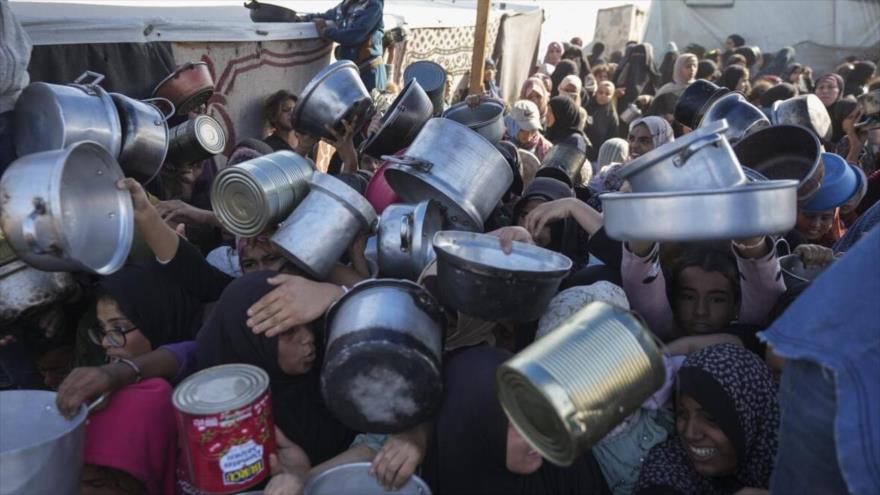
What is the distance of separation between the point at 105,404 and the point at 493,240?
132cm

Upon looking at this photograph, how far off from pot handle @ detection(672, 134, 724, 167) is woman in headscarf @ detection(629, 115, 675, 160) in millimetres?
2982

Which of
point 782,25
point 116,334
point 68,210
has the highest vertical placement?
point 68,210

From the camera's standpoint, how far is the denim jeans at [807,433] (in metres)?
1.31

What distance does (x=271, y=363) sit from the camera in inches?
89.7

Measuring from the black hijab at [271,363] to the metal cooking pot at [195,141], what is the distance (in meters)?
1.59

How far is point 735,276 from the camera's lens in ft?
8.69

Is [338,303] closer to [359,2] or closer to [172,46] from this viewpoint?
[172,46]

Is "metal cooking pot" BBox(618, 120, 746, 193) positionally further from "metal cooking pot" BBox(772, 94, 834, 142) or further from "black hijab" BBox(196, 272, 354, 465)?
"metal cooking pot" BBox(772, 94, 834, 142)

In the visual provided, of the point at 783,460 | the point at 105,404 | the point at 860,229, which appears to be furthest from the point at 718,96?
the point at 105,404

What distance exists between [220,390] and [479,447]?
75 centimetres

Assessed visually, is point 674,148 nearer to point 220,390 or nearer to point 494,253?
point 494,253

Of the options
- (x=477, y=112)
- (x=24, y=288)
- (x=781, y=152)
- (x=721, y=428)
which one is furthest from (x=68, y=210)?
(x=781, y=152)

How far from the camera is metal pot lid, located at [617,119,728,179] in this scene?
1.76 metres

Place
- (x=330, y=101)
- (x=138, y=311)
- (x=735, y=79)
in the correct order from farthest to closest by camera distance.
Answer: (x=735, y=79), (x=330, y=101), (x=138, y=311)
